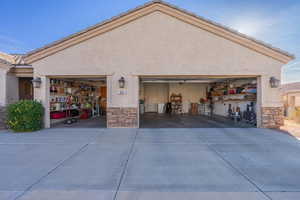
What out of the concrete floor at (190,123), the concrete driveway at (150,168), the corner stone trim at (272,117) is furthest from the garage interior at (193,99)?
the concrete driveway at (150,168)

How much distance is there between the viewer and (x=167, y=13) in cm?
824

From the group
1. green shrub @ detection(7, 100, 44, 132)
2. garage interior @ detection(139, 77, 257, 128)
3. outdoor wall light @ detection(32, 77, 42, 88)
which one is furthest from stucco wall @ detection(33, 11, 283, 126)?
garage interior @ detection(139, 77, 257, 128)

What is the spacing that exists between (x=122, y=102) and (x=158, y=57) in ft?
9.06

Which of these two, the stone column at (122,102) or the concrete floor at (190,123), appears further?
the concrete floor at (190,123)

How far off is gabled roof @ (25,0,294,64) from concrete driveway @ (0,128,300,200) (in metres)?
4.09

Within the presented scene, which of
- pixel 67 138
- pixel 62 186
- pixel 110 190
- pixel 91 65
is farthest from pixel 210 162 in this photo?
pixel 91 65

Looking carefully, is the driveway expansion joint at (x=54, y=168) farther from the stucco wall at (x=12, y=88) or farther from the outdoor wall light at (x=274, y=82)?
the outdoor wall light at (x=274, y=82)

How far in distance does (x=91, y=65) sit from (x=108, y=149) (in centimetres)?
469

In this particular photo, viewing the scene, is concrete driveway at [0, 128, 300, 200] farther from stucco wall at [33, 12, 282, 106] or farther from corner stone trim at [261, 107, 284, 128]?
stucco wall at [33, 12, 282, 106]

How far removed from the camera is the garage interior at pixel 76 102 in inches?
377

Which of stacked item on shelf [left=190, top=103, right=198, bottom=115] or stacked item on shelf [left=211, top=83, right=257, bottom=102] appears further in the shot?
stacked item on shelf [left=190, top=103, right=198, bottom=115]

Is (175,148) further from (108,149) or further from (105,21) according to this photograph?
(105,21)

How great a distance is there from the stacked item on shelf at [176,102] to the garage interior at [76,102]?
20.3ft

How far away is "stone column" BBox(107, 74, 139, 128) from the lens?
825 cm
